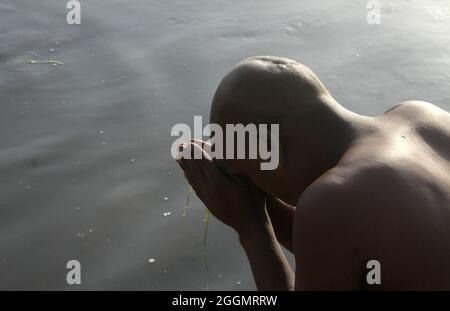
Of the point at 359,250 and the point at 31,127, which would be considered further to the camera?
the point at 31,127

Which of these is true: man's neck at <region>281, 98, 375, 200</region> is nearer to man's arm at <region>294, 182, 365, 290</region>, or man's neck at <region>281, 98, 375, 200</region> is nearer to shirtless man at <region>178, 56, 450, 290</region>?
shirtless man at <region>178, 56, 450, 290</region>

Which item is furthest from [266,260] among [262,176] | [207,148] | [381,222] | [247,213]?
[381,222]

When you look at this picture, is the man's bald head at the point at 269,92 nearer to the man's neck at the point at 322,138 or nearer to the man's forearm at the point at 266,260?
the man's neck at the point at 322,138

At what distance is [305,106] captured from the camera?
211 cm

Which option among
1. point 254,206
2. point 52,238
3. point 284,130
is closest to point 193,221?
point 52,238

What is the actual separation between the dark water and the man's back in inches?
44.5

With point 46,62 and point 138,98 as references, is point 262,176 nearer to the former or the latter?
point 138,98

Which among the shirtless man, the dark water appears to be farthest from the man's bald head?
the dark water

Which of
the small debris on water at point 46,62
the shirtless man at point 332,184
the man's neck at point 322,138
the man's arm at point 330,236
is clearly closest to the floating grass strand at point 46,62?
the small debris on water at point 46,62

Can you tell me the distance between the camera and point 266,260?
7.66 ft

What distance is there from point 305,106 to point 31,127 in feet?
7.73

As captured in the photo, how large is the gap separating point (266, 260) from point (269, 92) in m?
0.64

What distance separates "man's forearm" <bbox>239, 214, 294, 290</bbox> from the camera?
7.56 feet
